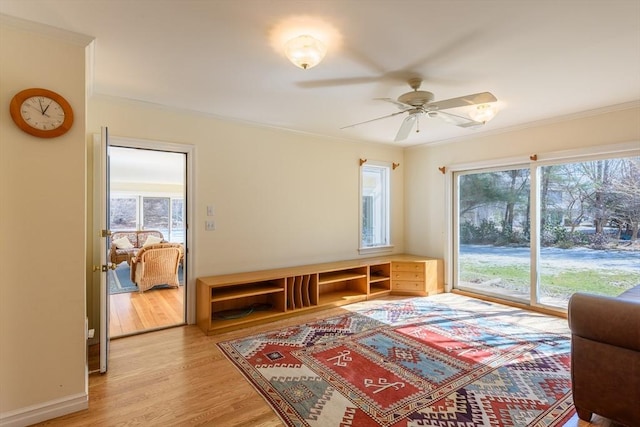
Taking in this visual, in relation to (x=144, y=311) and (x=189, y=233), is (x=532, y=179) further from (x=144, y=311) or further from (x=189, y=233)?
(x=144, y=311)

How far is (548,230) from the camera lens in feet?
13.7

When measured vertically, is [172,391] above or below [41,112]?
below

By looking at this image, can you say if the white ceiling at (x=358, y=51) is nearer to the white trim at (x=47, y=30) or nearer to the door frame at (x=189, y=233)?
the white trim at (x=47, y=30)

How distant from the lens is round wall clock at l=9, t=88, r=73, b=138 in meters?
1.93

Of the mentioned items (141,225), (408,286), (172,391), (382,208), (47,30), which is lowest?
(172,391)

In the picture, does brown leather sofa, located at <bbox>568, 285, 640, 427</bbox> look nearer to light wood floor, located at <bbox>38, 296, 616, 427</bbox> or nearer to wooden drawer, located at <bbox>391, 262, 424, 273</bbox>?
light wood floor, located at <bbox>38, 296, 616, 427</bbox>

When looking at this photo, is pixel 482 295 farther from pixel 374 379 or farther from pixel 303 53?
pixel 303 53

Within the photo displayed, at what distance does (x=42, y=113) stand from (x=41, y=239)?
2.59ft

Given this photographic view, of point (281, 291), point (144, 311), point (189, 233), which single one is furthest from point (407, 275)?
point (144, 311)

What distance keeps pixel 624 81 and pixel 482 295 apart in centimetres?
316

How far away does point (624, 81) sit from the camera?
2.86m

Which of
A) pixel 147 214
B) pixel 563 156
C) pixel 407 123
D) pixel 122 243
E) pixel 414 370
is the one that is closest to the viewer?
pixel 414 370

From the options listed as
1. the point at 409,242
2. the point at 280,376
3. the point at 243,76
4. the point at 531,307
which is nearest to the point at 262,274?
the point at 280,376

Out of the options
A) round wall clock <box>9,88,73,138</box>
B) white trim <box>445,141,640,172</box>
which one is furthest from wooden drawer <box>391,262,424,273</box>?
round wall clock <box>9,88,73,138</box>
